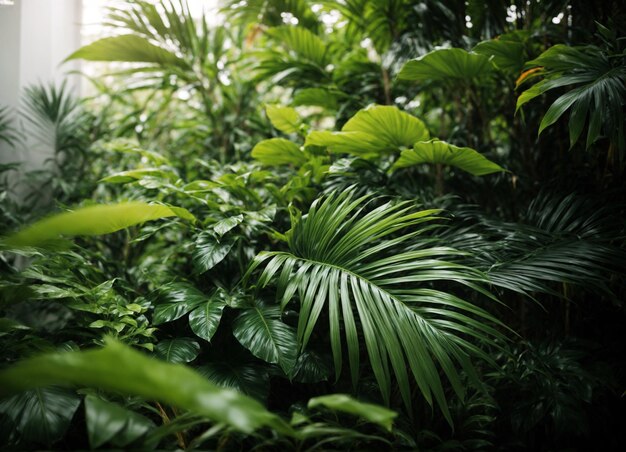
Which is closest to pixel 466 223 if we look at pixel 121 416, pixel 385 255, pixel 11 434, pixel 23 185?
pixel 385 255

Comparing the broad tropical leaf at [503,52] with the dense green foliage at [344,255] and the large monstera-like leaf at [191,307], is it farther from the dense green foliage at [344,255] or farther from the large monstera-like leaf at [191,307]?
the large monstera-like leaf at [191,307]

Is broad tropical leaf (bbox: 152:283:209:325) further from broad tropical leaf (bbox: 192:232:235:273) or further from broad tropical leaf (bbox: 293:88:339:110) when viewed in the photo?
broad tropical leaf (bbox: 293:88:339:110)

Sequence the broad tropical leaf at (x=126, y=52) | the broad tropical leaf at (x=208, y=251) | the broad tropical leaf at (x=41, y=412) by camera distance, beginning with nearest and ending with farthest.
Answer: the broad tropical leaf at (x=41, y=412) → the broad tropical leaf at (x=208, y=251) → the broad tropical leaf at (x=126, y=52)

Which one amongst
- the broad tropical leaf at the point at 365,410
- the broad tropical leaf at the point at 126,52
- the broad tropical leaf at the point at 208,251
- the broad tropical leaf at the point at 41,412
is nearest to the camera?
the broad tropical leaf at the point at 365,410

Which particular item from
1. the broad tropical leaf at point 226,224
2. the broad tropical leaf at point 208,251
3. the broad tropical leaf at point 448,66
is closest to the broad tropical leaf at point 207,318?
the broad tropical leaf at point 208,251

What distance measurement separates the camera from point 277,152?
1.51m

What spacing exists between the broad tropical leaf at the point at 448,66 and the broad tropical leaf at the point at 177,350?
3.61 feet

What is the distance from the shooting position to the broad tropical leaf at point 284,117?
1.54 metres

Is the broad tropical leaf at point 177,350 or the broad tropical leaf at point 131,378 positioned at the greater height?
the broad tropical leaf at point 131,378

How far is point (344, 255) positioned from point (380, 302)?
0.19m

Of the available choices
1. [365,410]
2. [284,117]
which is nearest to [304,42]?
[284,117]

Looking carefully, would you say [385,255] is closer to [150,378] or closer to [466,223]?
[466,223]

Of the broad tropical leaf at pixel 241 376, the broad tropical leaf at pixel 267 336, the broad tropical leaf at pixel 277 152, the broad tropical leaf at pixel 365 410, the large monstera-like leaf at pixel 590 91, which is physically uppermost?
the large monstera-like leaf at pixel 590 91

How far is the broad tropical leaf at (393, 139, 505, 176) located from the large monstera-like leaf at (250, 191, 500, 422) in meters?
0.25
